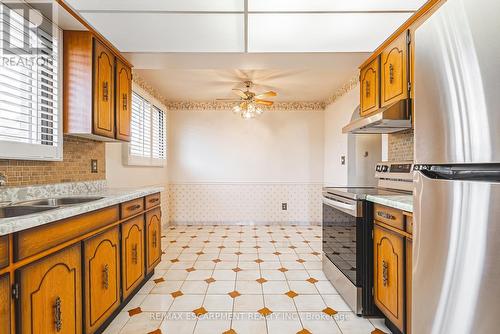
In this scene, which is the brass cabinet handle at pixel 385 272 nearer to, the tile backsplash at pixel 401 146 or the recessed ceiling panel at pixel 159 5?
the tile backsplash at pixel 401 146

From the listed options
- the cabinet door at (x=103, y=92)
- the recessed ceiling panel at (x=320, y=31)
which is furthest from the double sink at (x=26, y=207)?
the recessed ceiling panel at (x=320, y=31)

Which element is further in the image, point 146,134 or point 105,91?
point 146,134

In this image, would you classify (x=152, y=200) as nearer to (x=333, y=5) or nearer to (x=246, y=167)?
(x=333, y=5)

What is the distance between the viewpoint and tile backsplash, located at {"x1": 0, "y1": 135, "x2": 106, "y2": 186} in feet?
5.54

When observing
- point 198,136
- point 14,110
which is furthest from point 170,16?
point 198,136

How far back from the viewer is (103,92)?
222 cm

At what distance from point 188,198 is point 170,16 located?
366 cm

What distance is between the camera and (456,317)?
2.43ft

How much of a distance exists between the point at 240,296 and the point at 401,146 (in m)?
2.24

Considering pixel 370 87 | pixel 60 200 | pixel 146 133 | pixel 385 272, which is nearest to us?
pixel 385 272

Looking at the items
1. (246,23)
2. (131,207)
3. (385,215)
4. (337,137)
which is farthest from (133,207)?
(337,137)

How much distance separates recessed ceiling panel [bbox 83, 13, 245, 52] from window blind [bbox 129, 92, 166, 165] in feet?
4.07

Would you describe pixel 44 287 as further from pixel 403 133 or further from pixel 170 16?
pixel 403 133

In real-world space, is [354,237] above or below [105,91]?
below
